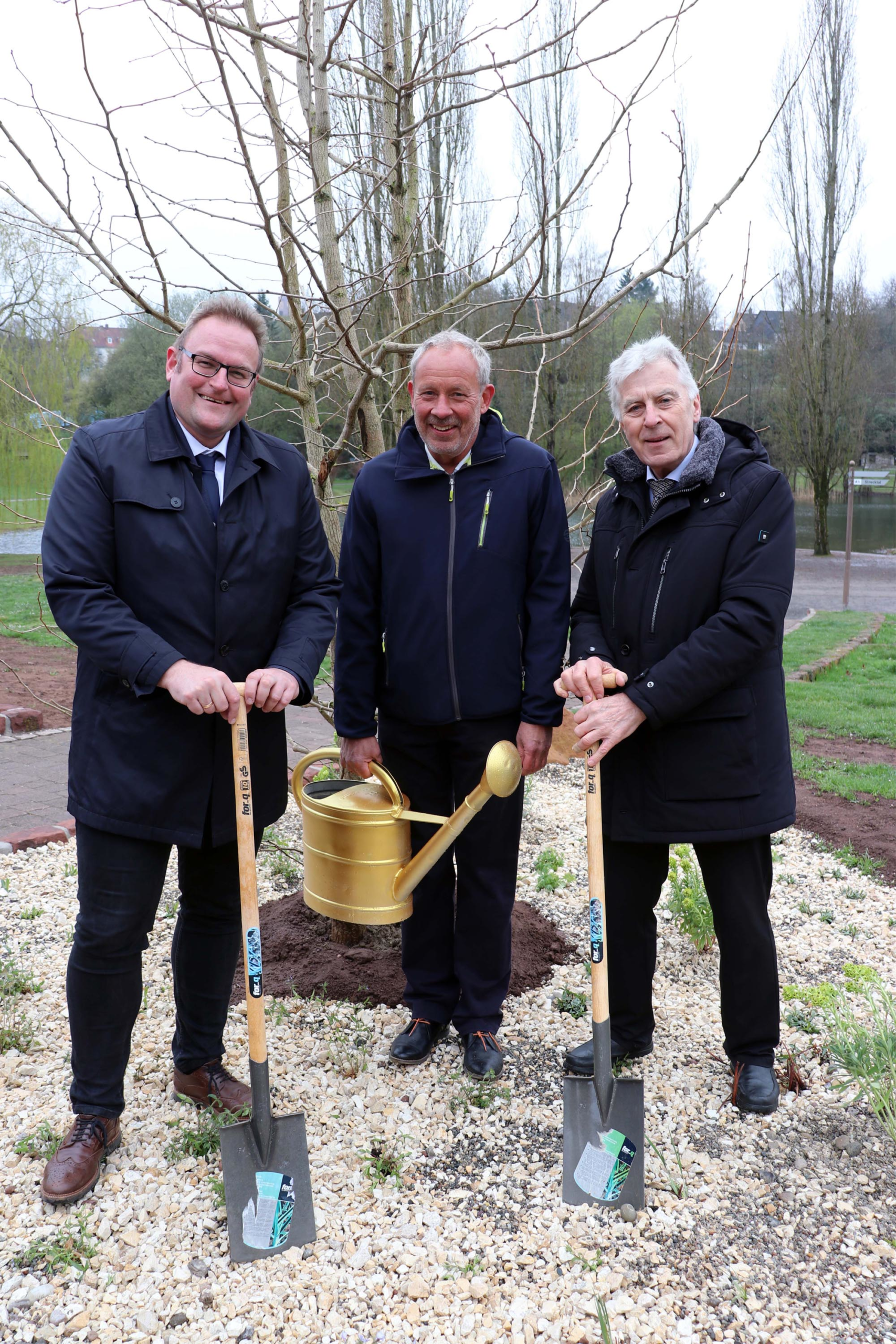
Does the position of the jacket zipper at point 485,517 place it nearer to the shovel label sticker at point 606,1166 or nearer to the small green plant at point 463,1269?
the shovel label sticker at point 606,1166

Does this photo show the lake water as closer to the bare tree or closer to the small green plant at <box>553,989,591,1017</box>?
the bare tree

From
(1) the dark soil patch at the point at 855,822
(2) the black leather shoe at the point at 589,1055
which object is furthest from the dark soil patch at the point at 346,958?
(1) the dark soil patch at the point at 855,822

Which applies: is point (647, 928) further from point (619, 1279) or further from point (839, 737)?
point (839, 737)

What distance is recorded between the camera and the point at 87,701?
2.18 metres

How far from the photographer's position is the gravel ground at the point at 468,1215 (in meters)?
1.92

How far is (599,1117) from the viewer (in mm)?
2232

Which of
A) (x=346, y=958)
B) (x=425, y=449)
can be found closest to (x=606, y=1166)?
(x=346, y=958)

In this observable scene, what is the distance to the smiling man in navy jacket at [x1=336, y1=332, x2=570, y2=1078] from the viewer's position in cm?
248

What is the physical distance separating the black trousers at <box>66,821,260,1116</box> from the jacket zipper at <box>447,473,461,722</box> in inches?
25.3

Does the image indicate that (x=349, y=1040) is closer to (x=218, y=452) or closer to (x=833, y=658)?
(x=218, y=452)

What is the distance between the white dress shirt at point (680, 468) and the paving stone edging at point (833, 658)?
5.87 meters

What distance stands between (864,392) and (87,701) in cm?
2563

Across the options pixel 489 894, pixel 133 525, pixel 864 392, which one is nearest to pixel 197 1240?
pixel 489 894

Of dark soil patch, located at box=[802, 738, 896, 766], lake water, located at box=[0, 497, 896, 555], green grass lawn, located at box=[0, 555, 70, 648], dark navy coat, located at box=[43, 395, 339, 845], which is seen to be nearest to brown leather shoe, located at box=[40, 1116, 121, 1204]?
dark navy coat, located at box=[43, 395, 339, 845]
